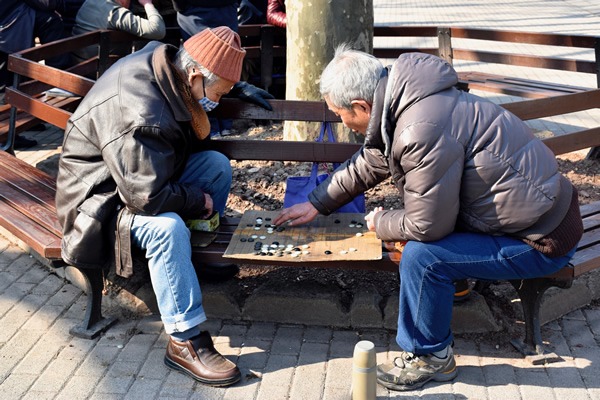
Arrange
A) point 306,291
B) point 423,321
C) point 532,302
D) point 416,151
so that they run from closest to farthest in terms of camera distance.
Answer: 1. point 416,151
2. point 423,321
3. point 532,302
4. point 306,291

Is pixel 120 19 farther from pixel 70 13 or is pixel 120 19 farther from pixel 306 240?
pixel 306 240

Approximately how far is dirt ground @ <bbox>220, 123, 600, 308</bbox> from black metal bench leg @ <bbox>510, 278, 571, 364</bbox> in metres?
0.35

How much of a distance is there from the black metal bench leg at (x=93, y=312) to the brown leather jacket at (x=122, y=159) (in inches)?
6.8

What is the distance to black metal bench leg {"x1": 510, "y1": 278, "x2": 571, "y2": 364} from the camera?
3.73 metres

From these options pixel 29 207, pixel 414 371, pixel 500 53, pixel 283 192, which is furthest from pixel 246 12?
pixel 414 371

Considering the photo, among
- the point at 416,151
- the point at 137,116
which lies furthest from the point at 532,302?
the point at 137,116

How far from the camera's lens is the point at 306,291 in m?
4.16

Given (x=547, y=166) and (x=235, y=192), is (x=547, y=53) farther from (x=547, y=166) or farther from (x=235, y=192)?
(x=547, y=166)

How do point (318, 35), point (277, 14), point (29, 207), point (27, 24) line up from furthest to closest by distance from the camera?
1. point (27, 24)
2. point (277, 14)
3. point (318, 35)
4. point (29, 207)

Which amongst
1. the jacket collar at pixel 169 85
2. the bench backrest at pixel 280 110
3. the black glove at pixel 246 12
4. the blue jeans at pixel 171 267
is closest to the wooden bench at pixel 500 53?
the black glove at pixel 246 12

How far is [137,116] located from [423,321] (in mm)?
1570

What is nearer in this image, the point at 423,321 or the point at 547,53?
the point at 423,321

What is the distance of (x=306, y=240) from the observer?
3.93 meters

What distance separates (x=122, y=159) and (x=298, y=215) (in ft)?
3.14
